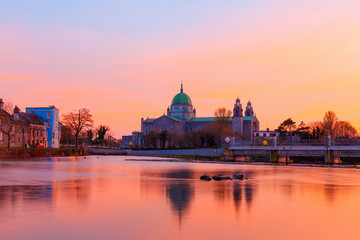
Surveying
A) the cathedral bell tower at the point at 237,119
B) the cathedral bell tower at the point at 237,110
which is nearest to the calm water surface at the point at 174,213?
the cathedral bell tower at the point at 237,119

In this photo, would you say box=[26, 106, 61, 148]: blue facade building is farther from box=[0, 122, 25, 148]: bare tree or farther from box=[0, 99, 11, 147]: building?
box=[0, 99, 11, 147]: building

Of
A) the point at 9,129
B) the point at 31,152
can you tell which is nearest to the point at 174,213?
the point at 31,152

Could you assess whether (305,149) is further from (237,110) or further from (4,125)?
(237,110)

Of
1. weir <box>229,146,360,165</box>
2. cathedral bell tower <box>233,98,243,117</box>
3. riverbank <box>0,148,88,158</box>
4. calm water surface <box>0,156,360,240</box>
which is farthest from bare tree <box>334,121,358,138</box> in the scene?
calm water surface <box>0,156,360,240</box>

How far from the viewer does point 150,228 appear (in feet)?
47.8

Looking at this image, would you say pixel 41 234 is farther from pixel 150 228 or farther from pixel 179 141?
pixel 179 141

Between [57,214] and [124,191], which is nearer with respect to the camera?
[57,214]

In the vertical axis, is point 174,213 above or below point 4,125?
below

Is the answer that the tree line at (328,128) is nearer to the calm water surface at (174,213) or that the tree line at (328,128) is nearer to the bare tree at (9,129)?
the bare tree at (9,129)

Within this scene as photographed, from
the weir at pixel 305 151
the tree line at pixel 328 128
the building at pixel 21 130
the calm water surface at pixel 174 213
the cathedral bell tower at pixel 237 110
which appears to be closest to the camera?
the calm water surface at pixel 174 213

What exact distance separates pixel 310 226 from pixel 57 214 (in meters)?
9.33

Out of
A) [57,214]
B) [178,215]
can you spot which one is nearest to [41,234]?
[57,214]

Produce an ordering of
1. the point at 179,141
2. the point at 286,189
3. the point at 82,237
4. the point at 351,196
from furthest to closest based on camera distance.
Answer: the point at 179,141 < the point at 286,189 < the point at 351,196 < the point at 82,237

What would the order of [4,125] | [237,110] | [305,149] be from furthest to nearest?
[237,110] → [4,125] → [305,149]
